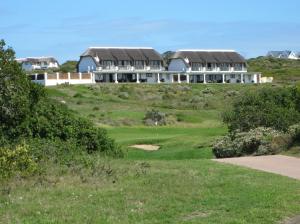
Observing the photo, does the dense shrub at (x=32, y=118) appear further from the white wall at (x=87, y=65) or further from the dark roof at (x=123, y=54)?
the dark roof at (x=123, y=54)

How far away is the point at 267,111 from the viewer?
26.8 m

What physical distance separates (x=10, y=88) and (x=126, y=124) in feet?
136

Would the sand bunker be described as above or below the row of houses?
below

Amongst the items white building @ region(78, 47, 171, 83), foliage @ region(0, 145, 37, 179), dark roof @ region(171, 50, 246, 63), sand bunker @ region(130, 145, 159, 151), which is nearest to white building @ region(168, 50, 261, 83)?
dark roof @ region(171, 50, 246, 63)

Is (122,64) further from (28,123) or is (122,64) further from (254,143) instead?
(28,123)

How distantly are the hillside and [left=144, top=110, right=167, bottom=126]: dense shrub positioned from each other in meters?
47.7

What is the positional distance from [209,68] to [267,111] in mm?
94100

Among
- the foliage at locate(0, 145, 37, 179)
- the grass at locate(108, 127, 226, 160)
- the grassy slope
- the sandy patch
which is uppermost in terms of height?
the foliage at locate(0, 145, 37, 179)

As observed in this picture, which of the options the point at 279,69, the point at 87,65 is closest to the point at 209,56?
the point at 279,69

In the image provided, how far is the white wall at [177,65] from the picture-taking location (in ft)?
391

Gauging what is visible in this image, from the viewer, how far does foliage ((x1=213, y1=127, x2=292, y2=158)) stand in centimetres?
2159

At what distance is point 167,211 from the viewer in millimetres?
10727

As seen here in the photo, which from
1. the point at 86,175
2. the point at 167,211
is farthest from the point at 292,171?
the point at 167,211

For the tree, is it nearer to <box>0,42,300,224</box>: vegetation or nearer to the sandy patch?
<box>0,42,300,224</box>: vegetation
